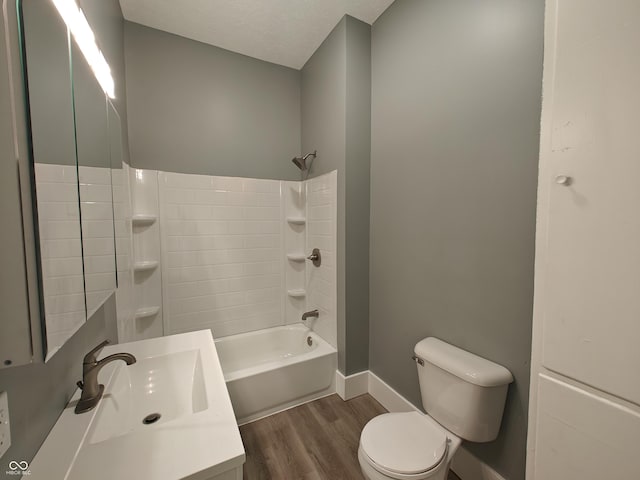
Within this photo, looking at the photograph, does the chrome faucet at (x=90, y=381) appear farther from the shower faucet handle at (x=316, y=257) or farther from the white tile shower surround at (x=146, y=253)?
the shower faucet handle at (x=316, y=257)

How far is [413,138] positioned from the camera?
5.17ft

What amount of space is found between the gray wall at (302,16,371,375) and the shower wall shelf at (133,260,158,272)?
1.41 meters

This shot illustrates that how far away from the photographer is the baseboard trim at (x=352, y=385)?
1933mm

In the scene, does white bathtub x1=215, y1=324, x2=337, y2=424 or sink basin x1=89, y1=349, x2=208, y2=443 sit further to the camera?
white bathtub x1=215, y1=324, x2=337, y2=424

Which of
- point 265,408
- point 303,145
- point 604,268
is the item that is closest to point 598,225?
point 604,268

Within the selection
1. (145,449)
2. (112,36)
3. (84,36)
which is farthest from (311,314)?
(112,36)

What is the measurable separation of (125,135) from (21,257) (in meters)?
1.64

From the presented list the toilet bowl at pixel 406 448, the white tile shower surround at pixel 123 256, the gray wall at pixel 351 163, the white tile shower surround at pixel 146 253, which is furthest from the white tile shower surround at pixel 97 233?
the gray wall at pixel 351 163

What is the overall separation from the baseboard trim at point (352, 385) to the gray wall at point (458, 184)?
0.53ft

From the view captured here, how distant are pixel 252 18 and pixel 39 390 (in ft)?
7.59

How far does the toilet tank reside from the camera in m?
1.08

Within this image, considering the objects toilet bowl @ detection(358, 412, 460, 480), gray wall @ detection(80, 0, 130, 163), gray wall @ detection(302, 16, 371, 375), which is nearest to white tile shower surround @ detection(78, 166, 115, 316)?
gray wall @ detection(80, 0, 130, 163)

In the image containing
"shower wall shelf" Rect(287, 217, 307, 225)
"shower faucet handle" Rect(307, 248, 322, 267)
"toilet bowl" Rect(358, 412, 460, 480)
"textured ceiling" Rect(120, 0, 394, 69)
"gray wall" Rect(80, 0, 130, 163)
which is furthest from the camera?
"shower wall shelf" Rect(287, 217, 307, 225)

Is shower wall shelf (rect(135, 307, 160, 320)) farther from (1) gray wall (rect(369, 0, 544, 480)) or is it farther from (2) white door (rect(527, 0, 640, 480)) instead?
(2) white door (rect(527, 0, 640, 480))
